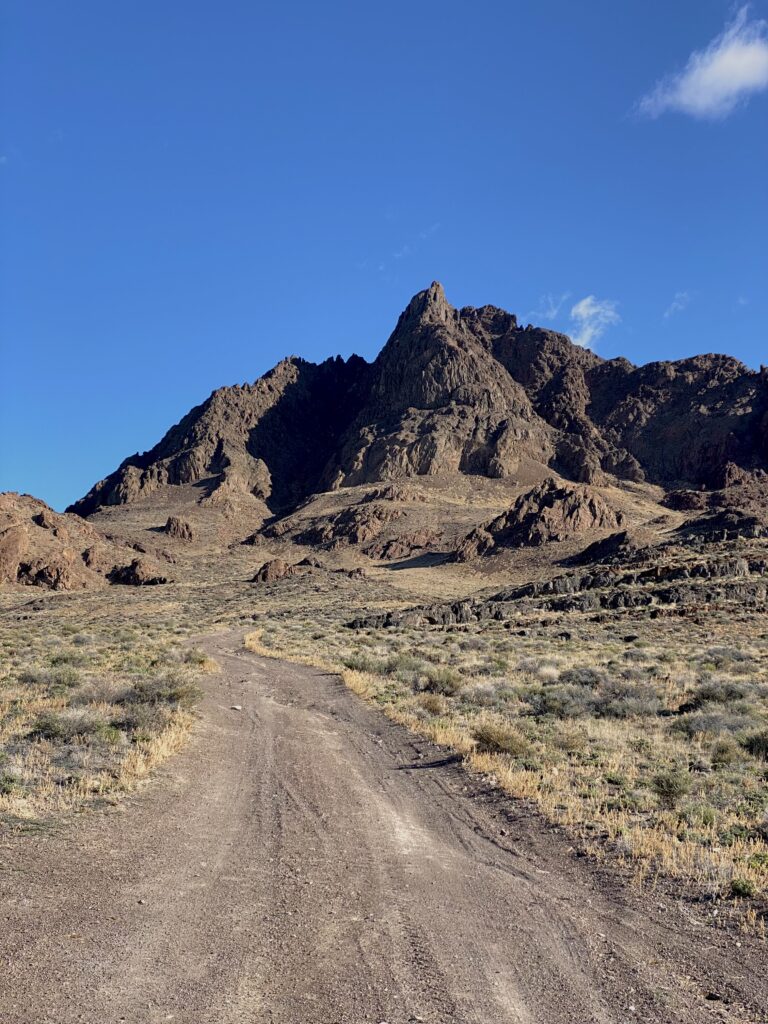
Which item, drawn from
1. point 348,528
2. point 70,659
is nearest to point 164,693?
point 70,659

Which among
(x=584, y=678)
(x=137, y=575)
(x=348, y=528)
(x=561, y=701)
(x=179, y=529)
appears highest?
(x=179, y=529)

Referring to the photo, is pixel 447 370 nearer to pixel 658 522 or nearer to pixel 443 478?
pixel 443 478

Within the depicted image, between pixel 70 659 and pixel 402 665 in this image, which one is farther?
pixel 402 665

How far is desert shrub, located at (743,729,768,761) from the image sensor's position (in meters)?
12.2

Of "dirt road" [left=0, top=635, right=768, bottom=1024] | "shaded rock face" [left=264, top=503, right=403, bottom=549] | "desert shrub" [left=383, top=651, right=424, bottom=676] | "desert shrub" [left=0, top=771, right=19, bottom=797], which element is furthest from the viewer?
"shaded rock face" [left=264, top=503, right=403, bottom=549]

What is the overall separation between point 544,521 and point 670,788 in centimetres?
8322

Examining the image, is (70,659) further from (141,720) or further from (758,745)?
(758,745)

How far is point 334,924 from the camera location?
19.9 feet

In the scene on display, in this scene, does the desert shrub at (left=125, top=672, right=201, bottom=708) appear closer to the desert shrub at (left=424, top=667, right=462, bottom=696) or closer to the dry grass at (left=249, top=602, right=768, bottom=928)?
the dry grass at (left=249, top=602, right=768, bottom=928)

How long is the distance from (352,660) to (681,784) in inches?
678

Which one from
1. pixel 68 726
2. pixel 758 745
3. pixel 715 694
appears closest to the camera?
pixel 68 726

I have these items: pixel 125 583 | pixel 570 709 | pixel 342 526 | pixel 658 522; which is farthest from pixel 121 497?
pixel 570 709

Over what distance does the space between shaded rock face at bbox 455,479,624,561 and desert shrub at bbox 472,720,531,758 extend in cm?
7592

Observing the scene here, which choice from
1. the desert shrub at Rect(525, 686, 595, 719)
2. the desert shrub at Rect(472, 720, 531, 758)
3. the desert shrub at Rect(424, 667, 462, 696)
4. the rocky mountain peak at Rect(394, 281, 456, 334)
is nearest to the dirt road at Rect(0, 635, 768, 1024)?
the desert shrub at Rect(472, 720, 531, 758)
